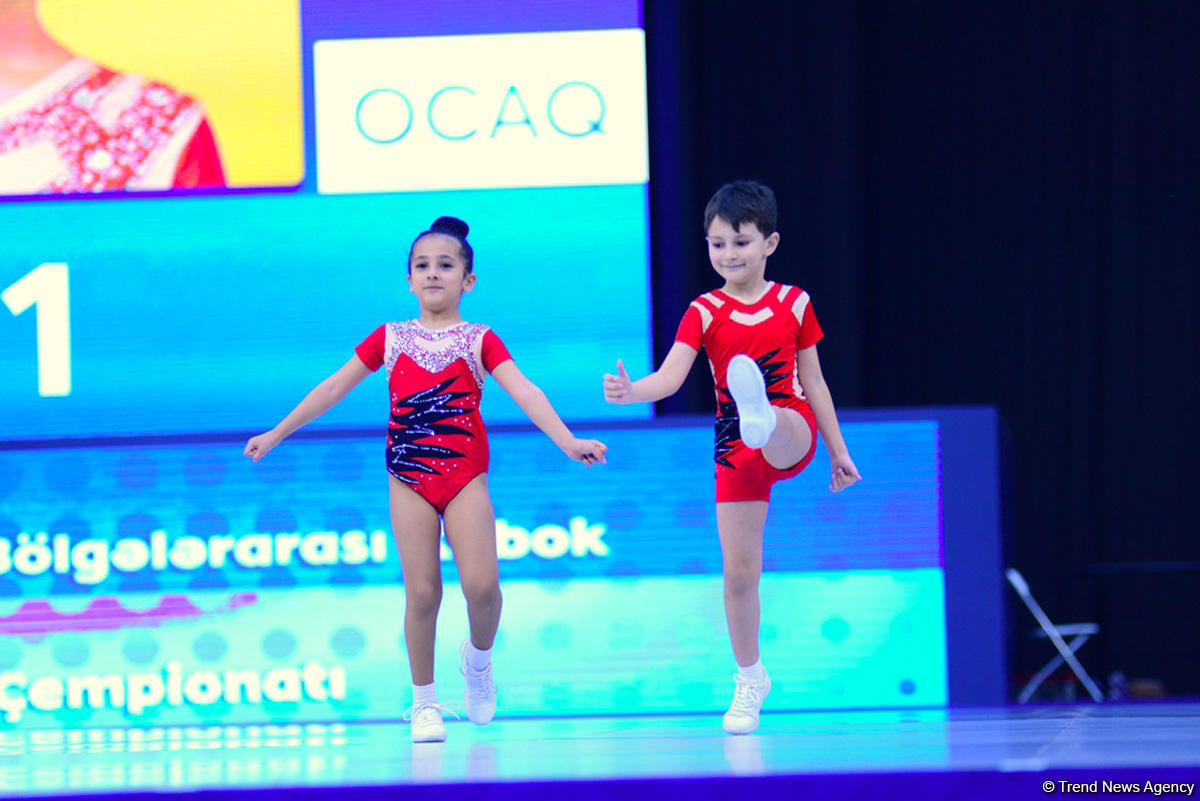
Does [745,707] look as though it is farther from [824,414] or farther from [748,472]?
[824,414]

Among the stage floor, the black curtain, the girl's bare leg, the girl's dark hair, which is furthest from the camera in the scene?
the black curtain

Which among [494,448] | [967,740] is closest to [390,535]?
[494,448]

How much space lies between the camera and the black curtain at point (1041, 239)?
7.18 meters

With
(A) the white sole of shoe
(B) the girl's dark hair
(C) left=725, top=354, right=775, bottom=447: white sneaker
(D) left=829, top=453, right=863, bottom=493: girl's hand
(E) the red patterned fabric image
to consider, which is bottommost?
(A) the white sole of shoe

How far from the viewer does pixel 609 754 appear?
110 inches

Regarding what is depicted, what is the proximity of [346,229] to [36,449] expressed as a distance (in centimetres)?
139

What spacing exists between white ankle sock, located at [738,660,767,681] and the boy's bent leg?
804 mm

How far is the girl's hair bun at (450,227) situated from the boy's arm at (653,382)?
59 centimetres

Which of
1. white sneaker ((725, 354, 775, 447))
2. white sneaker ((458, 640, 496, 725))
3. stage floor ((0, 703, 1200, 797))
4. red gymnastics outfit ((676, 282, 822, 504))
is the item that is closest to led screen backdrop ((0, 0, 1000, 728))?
stage floor ((0, 703, 1200, 797))

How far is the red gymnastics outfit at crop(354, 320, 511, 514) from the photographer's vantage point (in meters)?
3.58

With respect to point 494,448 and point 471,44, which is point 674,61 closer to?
point 471,44

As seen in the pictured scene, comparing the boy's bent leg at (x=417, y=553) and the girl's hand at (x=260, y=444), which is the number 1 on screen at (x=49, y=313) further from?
the boy's bent leg at (x=417, y=553)

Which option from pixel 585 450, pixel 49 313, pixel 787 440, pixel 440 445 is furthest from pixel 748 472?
pixel 49 313

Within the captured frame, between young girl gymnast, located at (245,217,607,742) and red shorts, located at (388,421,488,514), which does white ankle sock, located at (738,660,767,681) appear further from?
red shorts, located at (388,421,488,514)
